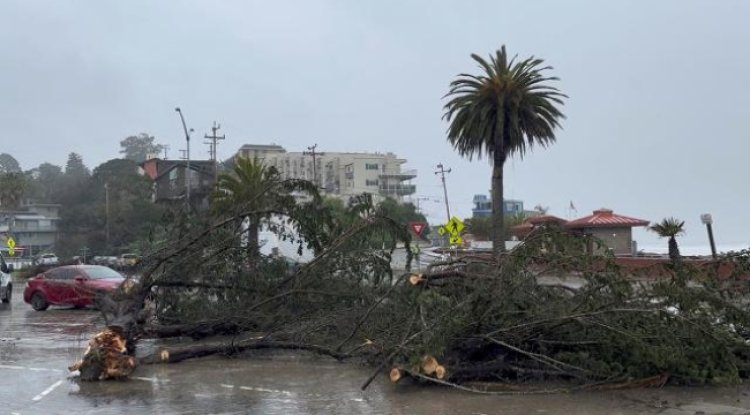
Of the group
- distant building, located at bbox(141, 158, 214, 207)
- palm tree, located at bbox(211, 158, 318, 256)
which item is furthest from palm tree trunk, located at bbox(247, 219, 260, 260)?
distant building, located at bbox(141, 158, 214, 207)

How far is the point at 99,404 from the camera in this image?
30.6 feet

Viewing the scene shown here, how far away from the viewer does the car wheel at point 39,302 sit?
2295 centimetres

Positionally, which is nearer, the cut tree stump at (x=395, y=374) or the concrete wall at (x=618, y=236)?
the cut tree stump at (x=395, y=374)

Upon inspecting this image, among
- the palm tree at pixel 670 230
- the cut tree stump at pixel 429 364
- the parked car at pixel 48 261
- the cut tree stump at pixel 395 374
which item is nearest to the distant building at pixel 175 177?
the parked car at pixel 48 261

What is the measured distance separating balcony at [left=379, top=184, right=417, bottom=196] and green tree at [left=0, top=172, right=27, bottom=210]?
206ft

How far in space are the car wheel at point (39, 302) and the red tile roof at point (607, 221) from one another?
24463 mm

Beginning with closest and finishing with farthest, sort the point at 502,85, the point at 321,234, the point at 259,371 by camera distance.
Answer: the point at 259,371, the point at 321,234, the point at 502,85

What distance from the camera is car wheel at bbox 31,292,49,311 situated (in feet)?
75.3

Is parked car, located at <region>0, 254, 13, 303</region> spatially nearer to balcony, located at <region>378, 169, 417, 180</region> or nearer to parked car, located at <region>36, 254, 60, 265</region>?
parked car, located at <region>36, 254, 60, 265</region>

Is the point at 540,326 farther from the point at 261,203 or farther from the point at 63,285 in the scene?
the point at 63,285

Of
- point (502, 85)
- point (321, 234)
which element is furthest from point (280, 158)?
point (321, 234)

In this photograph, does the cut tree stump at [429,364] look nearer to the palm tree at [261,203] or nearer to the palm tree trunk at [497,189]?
the palm tree at [261,203]

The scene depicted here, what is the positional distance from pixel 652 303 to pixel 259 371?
5.72m

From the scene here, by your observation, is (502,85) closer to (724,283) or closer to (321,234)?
(321,234)
